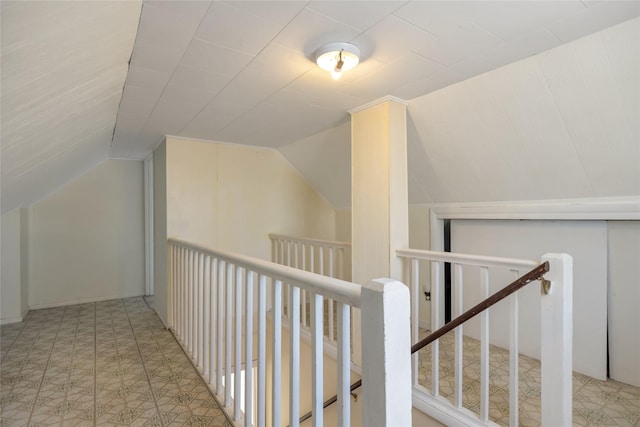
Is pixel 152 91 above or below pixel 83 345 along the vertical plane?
above

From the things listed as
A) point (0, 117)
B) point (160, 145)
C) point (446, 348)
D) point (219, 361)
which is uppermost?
point (160, 145)

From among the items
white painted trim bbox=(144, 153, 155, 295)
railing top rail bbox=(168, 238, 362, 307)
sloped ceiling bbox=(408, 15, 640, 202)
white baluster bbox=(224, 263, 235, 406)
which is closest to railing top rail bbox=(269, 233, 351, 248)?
sloped ceiling bbox=(408, 15, 640, 202)

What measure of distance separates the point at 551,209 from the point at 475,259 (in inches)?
45.0

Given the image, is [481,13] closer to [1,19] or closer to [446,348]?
[1,19]

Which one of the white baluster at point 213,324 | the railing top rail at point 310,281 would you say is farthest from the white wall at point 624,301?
the white baluster at point 213,324

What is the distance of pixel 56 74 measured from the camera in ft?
4.83

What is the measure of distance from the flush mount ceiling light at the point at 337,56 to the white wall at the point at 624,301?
2.27 metres

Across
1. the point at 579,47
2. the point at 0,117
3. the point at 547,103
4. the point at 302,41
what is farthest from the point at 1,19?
the point at 547,103

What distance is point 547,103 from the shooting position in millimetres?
2023

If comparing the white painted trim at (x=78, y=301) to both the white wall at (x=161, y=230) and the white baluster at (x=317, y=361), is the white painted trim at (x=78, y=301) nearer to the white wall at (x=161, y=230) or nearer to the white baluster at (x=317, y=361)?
the white wall at (x=161, y=230)

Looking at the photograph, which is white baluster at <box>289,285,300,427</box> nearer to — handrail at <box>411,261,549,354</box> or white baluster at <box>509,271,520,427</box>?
handrail at <box>411,261,549,354</box>

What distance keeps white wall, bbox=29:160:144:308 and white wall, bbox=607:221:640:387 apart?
539 centimetres

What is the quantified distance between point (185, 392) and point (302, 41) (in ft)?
7.50

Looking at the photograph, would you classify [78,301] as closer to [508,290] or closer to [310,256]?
[310,256]
